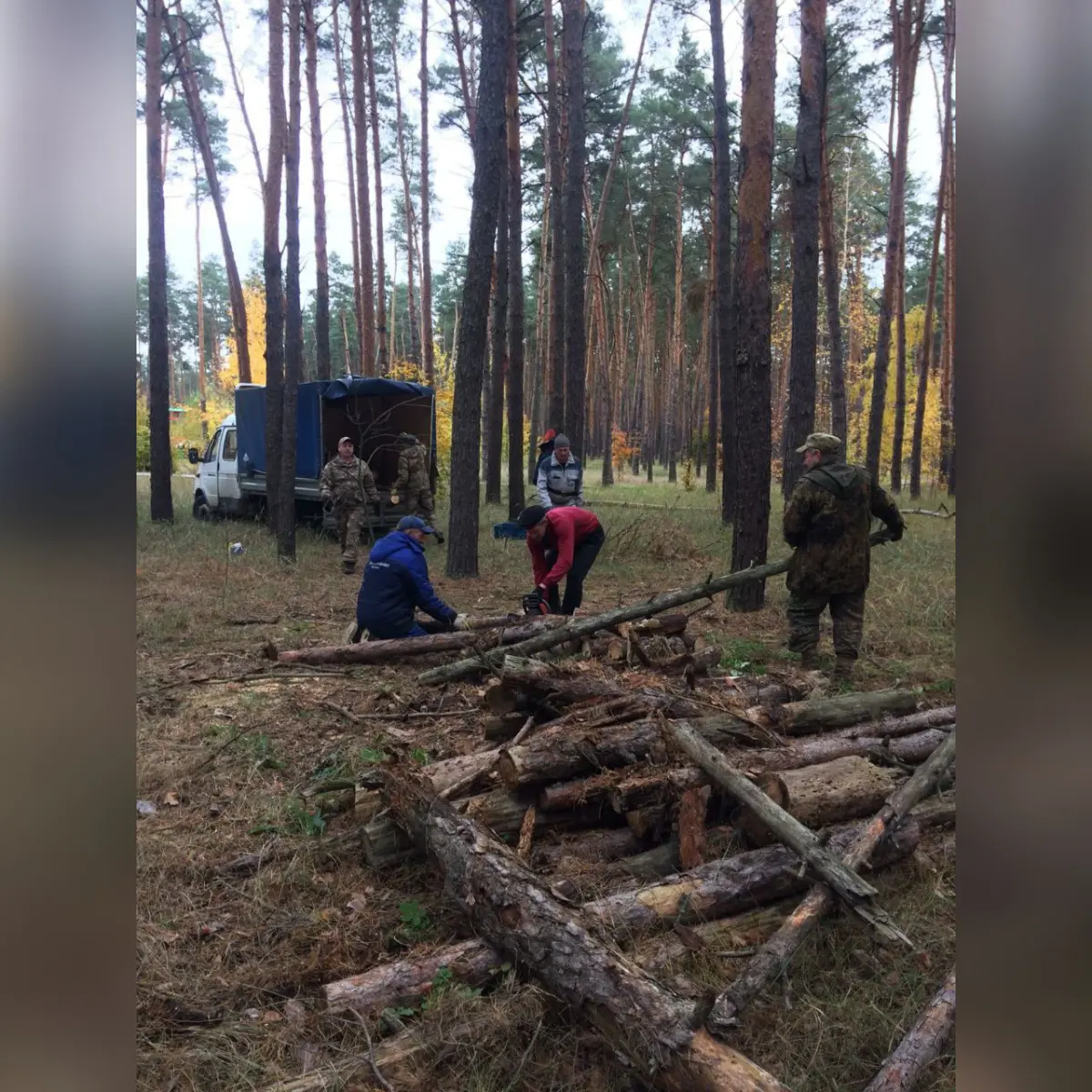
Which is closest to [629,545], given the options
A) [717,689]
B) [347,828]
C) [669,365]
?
[717,689]

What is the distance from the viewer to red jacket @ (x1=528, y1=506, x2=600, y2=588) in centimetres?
800

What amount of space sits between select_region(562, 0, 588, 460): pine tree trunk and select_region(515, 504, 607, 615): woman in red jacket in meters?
5.95

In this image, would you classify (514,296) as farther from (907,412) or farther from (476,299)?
(907,412)

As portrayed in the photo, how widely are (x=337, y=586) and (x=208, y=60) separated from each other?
1949 centimetres

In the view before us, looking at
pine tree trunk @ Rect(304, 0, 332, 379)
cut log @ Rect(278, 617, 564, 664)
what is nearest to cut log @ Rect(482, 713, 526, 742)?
cut log @ Rect(278, 617, 564, 664)

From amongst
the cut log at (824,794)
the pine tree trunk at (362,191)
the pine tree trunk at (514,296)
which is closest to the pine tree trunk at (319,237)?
the pine tree trunk at (362,191)

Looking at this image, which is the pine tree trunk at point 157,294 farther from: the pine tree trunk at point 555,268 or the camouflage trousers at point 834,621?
the camouflage trousers at point 834,621

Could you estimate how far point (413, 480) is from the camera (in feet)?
42.4

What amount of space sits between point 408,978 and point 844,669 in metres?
4.81

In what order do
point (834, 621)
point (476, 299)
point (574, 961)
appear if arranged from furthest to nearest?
1. point (476, 299)
2. point (834, 621)
3. point (574, 961)

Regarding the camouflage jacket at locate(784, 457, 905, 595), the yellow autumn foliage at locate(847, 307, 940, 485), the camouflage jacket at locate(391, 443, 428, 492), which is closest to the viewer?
the camouflage jacket at locate(784, 457, 905, 595)

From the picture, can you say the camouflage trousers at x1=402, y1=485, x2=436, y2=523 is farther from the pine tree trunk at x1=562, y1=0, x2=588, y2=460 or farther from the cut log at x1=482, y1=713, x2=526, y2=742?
the cut log at x1=482, y1=713, x2=526, y2=742

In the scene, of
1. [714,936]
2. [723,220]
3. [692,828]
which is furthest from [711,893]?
[723,220]
